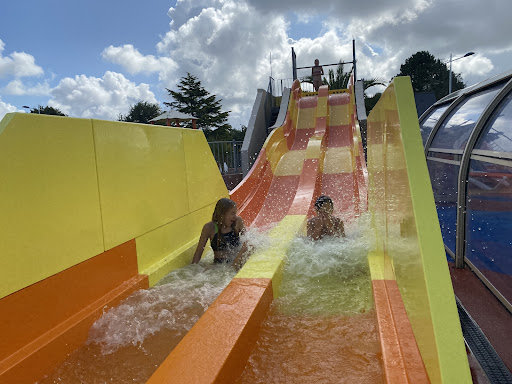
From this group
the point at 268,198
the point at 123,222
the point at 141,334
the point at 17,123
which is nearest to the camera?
the point at 17,123

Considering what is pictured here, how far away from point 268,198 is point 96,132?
470cm

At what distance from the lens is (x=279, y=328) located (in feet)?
9.00

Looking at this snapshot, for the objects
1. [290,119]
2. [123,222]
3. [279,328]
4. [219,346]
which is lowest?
[279,328]

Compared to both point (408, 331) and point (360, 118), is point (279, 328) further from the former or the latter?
point (360, 118)

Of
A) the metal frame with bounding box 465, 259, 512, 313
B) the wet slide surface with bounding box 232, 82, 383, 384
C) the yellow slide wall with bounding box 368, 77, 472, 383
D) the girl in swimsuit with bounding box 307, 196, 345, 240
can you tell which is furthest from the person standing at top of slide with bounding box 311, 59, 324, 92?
the yellow slide wall with bounding box 368, 77, 472, 383

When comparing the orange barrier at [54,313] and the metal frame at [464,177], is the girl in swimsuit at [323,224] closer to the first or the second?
the metal frame at [464,177]

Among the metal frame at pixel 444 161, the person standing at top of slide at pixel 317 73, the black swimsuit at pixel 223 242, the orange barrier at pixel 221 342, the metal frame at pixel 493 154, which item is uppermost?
the person standing at top of slide at pixel 317 73

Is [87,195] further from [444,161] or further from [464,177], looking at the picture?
[444,161]

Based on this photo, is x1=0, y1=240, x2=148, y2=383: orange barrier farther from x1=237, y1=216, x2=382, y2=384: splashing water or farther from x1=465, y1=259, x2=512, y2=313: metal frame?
x1=465, y1=259, x2=512, y2=313: metal frame

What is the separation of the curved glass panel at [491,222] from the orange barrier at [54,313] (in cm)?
313

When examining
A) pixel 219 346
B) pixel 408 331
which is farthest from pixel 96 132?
pixel 408 331

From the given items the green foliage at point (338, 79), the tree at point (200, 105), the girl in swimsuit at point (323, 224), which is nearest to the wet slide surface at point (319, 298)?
the girl in swimsuit at point (323, 224)

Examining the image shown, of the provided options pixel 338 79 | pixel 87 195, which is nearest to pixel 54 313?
pixel 87 195

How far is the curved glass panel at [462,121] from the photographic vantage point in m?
3.85
